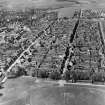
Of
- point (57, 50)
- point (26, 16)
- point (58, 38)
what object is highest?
point (26, 16)

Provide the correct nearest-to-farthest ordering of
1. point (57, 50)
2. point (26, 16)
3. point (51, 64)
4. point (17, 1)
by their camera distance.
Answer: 1. point (51, 64)
2. point (57, 50)
3. point (26, 16)
4. point (17, 1)

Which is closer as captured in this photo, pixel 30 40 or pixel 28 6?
pixel 30 40

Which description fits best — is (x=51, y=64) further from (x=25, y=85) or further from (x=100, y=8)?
(x=100, y=8)

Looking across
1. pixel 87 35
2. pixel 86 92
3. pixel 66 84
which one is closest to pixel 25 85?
Result: pixel 66 84

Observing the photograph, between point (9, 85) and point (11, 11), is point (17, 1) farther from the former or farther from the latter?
point (9, 85)

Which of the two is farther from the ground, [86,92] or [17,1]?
[17,1]

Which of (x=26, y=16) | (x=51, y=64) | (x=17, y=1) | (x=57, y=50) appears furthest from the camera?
(x=17, y=1)

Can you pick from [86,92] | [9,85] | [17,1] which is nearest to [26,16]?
[17,1]
